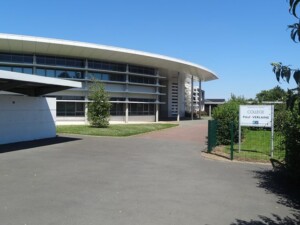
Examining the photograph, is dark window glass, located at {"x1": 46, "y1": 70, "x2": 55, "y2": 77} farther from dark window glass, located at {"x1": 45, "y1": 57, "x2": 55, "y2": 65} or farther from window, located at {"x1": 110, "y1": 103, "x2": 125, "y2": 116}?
window, located at {"x1": 110, "y1": 103, "x2": 125, "y2": 116}

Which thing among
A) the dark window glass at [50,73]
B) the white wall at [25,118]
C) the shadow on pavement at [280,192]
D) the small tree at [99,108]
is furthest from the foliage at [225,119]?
the dark window glass at [50,73]

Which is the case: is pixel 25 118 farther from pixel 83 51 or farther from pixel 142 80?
pixel 142 80

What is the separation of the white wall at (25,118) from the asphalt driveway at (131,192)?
5812 mm

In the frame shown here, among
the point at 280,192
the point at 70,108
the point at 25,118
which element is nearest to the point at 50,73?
the point at 70,108

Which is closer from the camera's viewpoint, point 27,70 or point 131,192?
point 131,192

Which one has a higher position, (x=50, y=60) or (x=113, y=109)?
(x=50, y=60)

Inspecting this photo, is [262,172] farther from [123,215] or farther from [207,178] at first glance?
[123,215]

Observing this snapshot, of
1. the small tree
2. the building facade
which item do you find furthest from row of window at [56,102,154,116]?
the small tree

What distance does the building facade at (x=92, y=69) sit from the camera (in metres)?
35.2

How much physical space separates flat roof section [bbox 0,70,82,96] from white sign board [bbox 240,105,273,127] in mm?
9577

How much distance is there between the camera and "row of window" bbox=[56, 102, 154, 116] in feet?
126

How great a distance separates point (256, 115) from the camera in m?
14.7

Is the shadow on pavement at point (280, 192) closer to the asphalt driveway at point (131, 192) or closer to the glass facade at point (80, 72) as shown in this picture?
the asphalt driveway at point (131, 192)

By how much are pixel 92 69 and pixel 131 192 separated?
109 feet
